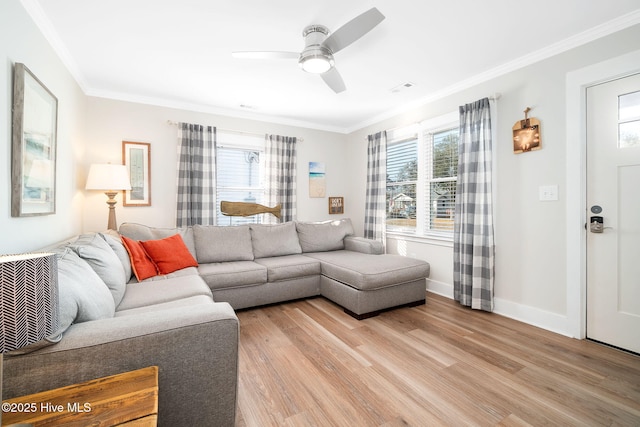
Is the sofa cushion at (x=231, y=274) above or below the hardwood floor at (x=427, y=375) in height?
above

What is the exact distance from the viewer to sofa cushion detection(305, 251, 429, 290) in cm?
274

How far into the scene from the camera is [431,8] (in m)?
1.94

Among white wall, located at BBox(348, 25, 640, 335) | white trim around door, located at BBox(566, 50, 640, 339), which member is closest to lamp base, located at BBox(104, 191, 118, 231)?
white wall, located at BBox(348, 25, 640, 335)

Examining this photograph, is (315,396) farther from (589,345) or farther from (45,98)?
(45,98)

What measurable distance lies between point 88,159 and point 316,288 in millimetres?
3025

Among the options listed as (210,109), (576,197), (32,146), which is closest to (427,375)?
(576,197)

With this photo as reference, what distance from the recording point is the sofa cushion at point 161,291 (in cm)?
189

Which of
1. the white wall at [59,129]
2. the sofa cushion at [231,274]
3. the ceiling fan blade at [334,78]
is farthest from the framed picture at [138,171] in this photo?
the ceiling fan blade at [334,78]

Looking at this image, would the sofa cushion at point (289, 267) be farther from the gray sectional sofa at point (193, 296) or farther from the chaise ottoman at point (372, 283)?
the chaise ottoman at point (372, 283)

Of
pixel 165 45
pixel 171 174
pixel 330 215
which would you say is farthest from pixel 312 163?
pixel 165 45

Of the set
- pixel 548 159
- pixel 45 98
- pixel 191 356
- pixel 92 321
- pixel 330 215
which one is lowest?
pixel 191 356

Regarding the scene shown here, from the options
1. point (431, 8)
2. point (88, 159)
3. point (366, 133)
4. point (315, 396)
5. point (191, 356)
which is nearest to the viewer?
point (191, 356)

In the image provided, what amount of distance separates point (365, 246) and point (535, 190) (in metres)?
1.93

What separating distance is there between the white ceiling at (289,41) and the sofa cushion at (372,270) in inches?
A: 78.9
